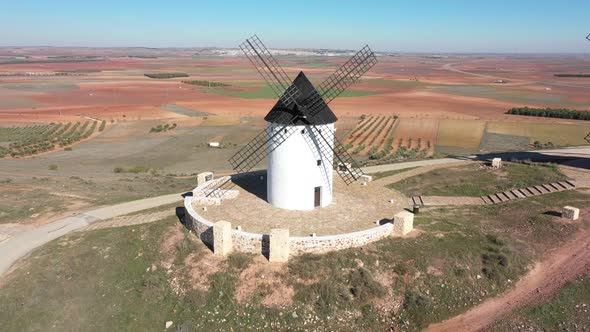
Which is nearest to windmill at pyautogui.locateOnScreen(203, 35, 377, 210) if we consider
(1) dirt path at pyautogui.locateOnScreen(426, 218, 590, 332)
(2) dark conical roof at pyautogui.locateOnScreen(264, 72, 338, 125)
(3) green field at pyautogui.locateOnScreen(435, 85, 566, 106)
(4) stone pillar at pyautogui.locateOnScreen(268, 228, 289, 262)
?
(2) dark conical roof at pyautogui.locateOnScreen(264, 72, 338, 125)

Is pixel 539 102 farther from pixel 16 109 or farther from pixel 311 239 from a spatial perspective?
pixel 16 109

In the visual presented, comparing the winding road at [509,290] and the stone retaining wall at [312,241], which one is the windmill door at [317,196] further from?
the winding road at [509,290]

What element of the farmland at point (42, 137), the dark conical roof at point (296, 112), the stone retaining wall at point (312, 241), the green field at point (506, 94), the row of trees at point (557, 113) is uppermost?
the dark conical roof at point (296, 112)

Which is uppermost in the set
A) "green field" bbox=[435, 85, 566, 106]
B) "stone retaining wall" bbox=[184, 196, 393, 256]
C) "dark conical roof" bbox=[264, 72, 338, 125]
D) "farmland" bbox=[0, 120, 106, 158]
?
"dark conical roof" bbox=[264, 72, 338, 125]

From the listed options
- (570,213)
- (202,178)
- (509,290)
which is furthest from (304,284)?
(570,213)

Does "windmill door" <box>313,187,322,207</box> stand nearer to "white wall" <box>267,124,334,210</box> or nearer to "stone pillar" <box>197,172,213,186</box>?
"white wall" <box>267,124,334,210</box>

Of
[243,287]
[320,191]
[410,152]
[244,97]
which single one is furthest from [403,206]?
[244,97]

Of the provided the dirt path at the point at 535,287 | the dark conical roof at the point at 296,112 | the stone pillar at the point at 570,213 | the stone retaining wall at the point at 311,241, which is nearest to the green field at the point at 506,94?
the stone pillar at the point at 570,213
